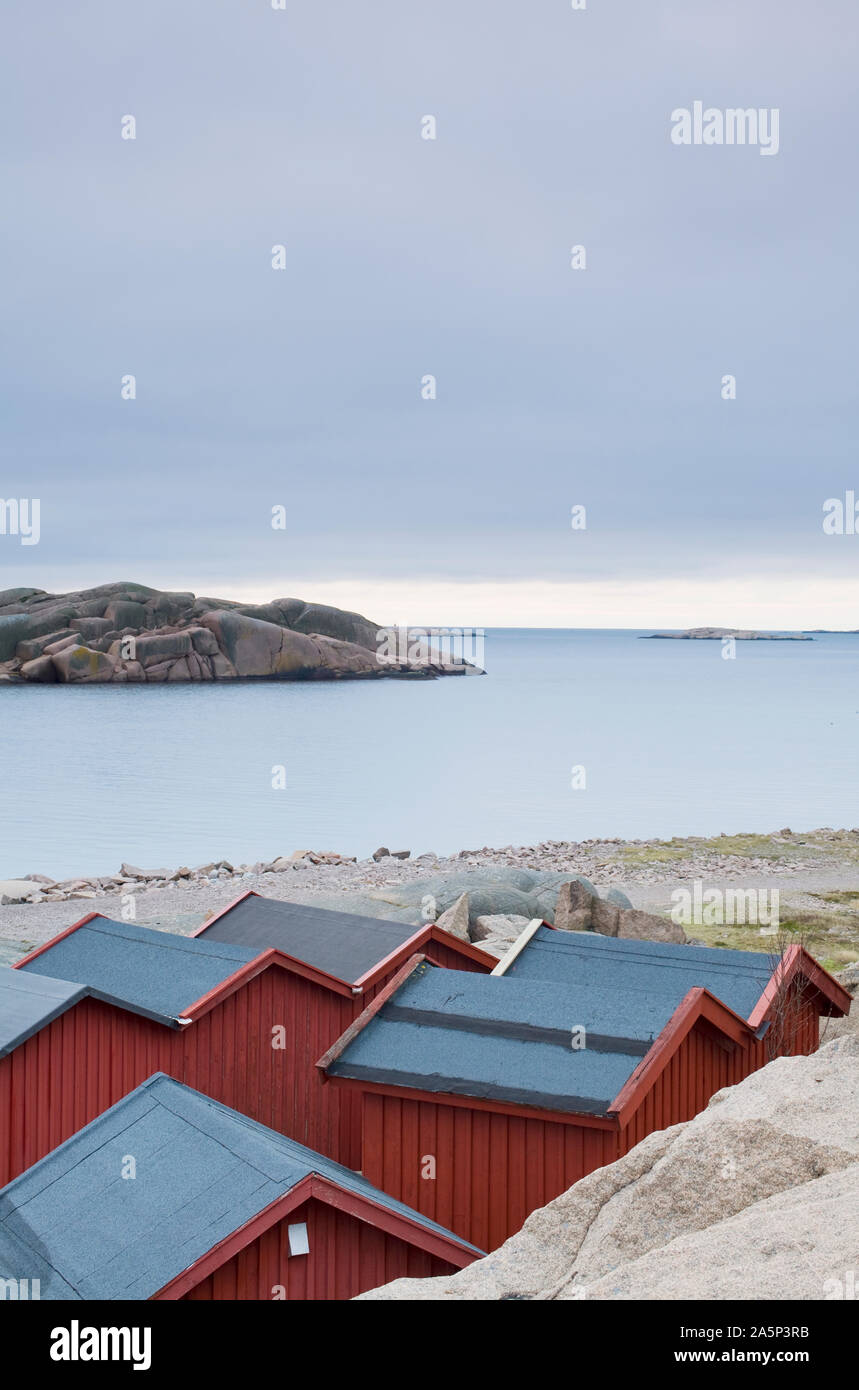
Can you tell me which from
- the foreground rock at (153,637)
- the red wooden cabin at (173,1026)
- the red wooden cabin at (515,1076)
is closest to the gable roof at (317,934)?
the red wooden cabin at (173,1026)

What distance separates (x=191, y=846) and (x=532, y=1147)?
40030mm

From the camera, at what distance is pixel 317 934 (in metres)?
14.0

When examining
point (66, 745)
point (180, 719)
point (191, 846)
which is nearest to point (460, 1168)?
point (191, 846)

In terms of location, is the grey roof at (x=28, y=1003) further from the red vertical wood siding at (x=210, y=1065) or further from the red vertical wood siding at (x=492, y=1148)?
the red vertical wood siding at (x=492, y=1148)

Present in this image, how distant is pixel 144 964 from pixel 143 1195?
14.8 feet

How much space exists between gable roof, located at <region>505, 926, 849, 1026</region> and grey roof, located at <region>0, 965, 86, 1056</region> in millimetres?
4153

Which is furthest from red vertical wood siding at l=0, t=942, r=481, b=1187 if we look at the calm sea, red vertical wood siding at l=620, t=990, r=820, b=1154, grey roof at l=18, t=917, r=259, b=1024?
the calm sea

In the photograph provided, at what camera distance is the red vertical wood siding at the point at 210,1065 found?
10.2m

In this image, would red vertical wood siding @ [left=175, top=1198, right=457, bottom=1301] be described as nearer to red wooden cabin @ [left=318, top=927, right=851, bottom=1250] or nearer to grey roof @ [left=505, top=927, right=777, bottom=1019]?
red wooden cabin @ [left=318, top=927, right=851, bottom=1250]

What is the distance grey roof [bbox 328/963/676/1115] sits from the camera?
926 centimetres

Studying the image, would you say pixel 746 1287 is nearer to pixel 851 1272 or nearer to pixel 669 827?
pixel 851 1272

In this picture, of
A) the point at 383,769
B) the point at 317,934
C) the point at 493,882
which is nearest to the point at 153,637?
the point at 383,769

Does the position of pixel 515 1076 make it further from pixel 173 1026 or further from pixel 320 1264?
pixel 173 1026

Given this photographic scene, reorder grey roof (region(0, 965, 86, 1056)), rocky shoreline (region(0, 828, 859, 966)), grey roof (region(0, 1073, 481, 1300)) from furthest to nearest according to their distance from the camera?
rocky shoreline (region(0, 828, 859, 966)) → grey roof (region(0, 965, 86, 1056)) → grey roof (region(0, 1073, 481, 1300))
